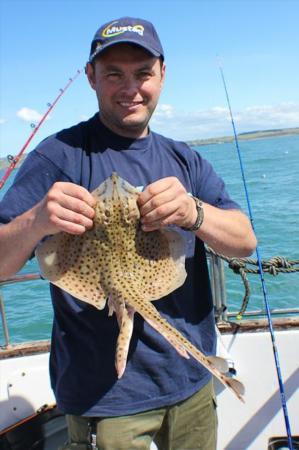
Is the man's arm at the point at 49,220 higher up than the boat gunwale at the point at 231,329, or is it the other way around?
the man's arm at the point at 49,220

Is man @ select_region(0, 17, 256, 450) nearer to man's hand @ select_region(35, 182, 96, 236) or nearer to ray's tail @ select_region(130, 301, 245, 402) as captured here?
man's hand @ select_region(35, 182, 96, 236)

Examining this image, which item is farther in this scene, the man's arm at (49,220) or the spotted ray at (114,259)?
the spotted ray at (114,259)

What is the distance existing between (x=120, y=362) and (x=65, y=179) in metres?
1.02

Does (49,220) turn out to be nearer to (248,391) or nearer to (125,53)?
(125,53)

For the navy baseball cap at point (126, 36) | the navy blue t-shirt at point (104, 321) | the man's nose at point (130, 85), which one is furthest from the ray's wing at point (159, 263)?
the navy baseball cap at point (126, 36)

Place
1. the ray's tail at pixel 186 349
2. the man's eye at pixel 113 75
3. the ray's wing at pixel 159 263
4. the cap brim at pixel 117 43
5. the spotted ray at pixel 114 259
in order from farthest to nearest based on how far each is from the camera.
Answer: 1. the man's eye at pixel 113 75
2. the cap brim at pixel 117 43
3. the ray's wing at pixel 159 263
4. the spotted ray at pixel 114 259
5. the ray's tail at pixel 186 349

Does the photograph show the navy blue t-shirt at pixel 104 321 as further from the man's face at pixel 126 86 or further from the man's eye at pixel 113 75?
the man's eye at pixel 113 75

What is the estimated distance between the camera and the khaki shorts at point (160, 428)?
7.89 ft

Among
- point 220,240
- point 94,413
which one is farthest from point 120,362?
point 220,240

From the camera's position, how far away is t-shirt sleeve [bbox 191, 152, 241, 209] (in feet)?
8.96

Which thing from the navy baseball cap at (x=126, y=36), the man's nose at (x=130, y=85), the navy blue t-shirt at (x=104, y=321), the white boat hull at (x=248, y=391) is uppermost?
the navy baseball cap at (x=126, y=36)

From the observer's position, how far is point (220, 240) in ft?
8.16

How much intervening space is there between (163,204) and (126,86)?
835mm

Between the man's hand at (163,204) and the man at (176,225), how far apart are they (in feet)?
0.35
